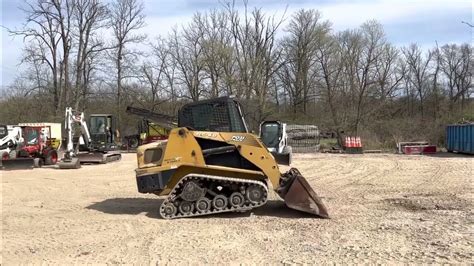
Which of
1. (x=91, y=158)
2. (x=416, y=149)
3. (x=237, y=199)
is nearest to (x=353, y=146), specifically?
(x=416, y=149)

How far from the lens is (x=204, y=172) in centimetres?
934

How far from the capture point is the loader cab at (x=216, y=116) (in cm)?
969

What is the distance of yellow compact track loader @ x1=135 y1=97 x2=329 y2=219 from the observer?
9.28 metres

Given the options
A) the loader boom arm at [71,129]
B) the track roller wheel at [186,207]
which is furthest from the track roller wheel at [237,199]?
the loader boom arm at [71,129]

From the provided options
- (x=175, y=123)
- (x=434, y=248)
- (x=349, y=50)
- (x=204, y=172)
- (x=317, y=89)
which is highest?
(x=349, y=50)

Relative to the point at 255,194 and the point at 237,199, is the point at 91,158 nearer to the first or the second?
the point at 237,199

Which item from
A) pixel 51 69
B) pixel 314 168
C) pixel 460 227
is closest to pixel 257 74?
pixel 51 69

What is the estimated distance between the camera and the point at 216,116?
9781 mm

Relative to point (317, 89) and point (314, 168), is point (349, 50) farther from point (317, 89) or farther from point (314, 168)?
point (314, 168)

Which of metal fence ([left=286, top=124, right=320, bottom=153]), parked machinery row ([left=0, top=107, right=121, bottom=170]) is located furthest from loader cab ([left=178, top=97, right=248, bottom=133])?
metal fence ([left=286, top=124, right=320, bottom=153])

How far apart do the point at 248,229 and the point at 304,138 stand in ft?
96.0

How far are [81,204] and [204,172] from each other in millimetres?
3633

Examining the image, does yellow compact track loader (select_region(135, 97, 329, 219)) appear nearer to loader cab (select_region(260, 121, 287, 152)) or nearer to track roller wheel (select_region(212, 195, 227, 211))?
track roller wheel (select_region(212, 195, 227, 211))

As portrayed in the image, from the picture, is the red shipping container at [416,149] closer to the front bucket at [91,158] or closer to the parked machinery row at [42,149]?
the parked machinery row at [42,149]
